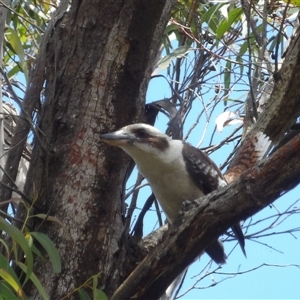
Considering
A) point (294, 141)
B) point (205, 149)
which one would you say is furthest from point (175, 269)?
point (205, 149)

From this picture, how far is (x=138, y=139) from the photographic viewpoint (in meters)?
2.55

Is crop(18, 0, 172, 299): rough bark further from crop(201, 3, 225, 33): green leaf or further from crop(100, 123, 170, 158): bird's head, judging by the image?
crop(201, 3, 225, 33): green leaf

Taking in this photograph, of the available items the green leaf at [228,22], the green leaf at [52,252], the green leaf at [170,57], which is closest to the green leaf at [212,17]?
the green leaf at [228,22]

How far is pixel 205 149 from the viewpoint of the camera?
3.48 meters

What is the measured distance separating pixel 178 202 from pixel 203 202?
858 millimetres

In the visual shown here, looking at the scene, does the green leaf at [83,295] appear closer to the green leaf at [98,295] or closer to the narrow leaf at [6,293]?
the green leaf at [98,295]

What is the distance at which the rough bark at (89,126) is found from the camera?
2.29 meters

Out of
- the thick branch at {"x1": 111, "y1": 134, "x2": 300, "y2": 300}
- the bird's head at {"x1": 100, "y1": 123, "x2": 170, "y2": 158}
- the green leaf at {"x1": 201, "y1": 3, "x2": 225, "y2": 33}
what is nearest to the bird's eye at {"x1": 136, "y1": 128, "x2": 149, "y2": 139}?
the bird's head at {"x1": 100, "y1": 123, "x2": 170, "y2": 158}

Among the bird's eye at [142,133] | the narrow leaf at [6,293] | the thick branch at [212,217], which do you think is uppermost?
the bird's eye at [142,133]

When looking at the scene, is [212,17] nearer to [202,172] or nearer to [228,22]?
[228,22]

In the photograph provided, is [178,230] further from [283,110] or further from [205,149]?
[205,149]

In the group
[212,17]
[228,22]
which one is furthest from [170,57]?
[212,17]

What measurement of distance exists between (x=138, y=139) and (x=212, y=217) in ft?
2.38

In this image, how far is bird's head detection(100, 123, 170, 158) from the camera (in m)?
2.34
